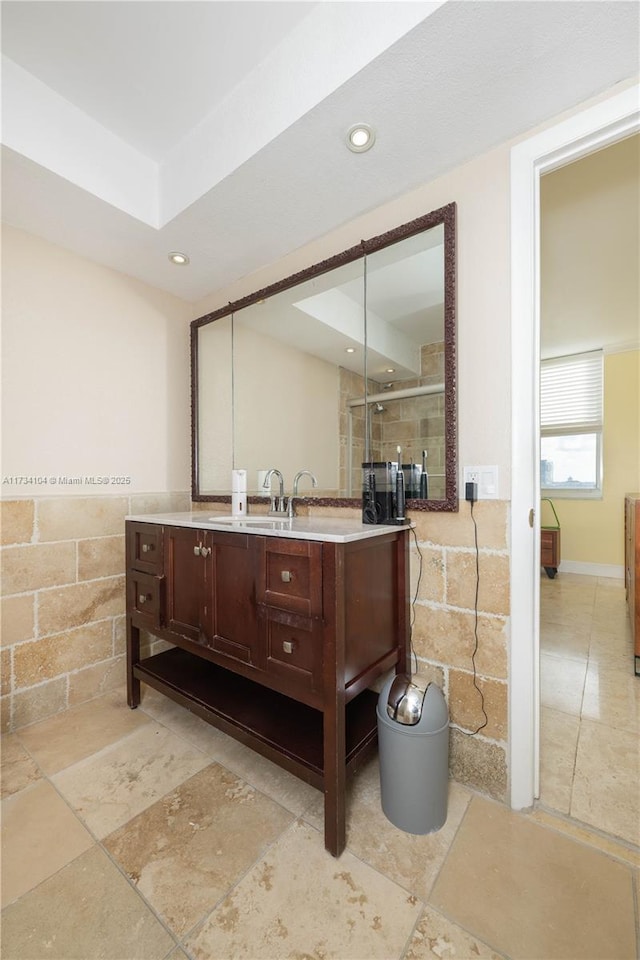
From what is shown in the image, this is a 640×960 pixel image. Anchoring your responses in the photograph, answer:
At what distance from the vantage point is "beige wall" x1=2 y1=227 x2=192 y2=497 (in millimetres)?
1779

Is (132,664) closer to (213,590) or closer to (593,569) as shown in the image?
(213,590)

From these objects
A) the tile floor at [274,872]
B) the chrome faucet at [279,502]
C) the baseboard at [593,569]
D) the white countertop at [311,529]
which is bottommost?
the tile floor at [274,872]

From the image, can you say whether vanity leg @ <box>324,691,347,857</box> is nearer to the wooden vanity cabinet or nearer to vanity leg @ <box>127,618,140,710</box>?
the wooden vanity cabinet

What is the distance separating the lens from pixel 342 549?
1.16m

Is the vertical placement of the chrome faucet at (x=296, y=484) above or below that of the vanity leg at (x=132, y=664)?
above

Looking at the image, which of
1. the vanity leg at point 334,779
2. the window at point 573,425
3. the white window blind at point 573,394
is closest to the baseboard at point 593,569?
the window at point 573,425

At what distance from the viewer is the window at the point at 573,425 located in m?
4.45

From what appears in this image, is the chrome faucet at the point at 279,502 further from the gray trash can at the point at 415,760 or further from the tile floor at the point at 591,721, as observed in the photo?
the tile floor at the point at 591,721

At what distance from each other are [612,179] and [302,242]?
146cm

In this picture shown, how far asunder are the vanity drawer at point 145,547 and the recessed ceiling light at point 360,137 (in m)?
1.67

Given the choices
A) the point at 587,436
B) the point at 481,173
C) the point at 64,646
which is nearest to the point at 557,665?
the point at 481,173

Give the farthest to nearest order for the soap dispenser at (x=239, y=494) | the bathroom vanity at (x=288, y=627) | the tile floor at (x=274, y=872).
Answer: the soap dispenser at (x=239, y=494), the bathroom vanity at (x=288, y=627), the tile floor at (x=274, y=872)

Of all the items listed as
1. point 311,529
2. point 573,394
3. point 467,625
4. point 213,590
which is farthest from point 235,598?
point 573,394

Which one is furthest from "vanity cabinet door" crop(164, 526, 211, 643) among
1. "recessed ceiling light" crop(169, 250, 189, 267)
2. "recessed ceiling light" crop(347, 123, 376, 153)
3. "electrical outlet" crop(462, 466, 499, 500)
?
"recessed ceiling light" crop(347, 123, 376, 153)
